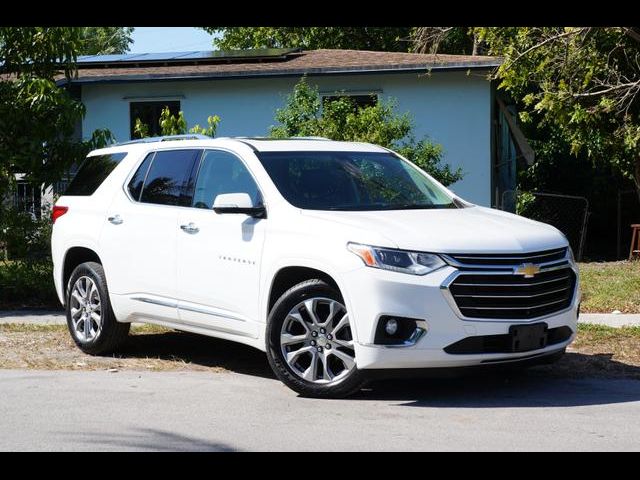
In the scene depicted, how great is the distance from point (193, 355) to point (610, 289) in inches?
249

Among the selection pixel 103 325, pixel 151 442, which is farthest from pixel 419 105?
pixel 151 442

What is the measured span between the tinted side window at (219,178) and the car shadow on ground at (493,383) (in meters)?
1.50

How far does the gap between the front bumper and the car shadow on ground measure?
211mm

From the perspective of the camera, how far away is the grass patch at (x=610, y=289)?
12.4 m

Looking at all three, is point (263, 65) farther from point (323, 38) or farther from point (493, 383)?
point (323, 38)

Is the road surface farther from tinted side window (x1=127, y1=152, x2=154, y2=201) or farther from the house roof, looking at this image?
the house roof

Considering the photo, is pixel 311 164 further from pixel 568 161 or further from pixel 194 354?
pixel 568 161

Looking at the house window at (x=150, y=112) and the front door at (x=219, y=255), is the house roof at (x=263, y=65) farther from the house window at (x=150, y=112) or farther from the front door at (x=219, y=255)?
the front door at (x=219, y=255)

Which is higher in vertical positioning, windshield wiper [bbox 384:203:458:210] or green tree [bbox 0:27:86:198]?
green tree [bbox 0:27:86:198]

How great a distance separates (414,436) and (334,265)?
1.51m

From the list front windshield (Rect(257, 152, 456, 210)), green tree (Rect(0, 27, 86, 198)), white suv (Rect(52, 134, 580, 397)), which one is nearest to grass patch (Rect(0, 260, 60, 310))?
green tree (Rect(0, 27, 86, 198))

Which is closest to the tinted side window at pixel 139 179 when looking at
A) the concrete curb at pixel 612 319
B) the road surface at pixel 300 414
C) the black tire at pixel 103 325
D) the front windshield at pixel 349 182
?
the black tire at pixel 103 325

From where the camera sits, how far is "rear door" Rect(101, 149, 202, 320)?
29.1 feet

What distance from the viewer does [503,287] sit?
7387mm
